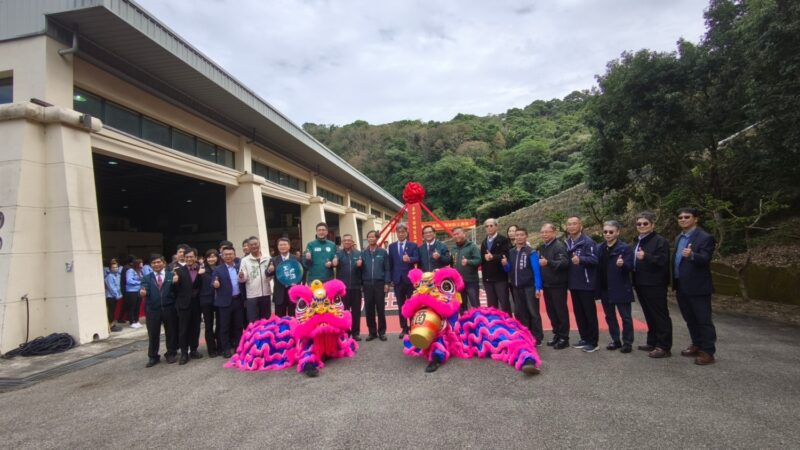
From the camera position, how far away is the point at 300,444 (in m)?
2.77

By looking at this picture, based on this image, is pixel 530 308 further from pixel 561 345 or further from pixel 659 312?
pixel 659 312

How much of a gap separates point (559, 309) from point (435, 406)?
240 cm

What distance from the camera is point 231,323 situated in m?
5.55

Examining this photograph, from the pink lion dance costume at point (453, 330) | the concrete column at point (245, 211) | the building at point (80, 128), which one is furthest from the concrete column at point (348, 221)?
the pink lion dance costume at point (453, 330)

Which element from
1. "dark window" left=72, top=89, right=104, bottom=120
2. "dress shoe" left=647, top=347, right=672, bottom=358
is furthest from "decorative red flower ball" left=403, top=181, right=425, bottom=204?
"dress shoe" left=647, top=347, right=672, bottom=358

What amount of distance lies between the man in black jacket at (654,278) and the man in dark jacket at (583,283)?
464 millimetres

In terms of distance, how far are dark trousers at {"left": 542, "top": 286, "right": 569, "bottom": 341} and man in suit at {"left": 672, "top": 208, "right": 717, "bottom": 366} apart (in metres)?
1.19

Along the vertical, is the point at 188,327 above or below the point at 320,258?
below

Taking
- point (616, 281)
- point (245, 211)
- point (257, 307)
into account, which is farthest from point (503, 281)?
point (245, 211)

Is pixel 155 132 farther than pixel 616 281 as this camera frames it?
Yes

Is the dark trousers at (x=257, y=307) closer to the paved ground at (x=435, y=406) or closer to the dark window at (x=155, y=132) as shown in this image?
the paved ground at (x=435, y=406)

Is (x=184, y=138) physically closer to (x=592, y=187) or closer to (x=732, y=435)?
(x=732, y=435)

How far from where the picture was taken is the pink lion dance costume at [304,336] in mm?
4422

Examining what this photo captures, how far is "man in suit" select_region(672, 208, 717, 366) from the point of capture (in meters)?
4.03
